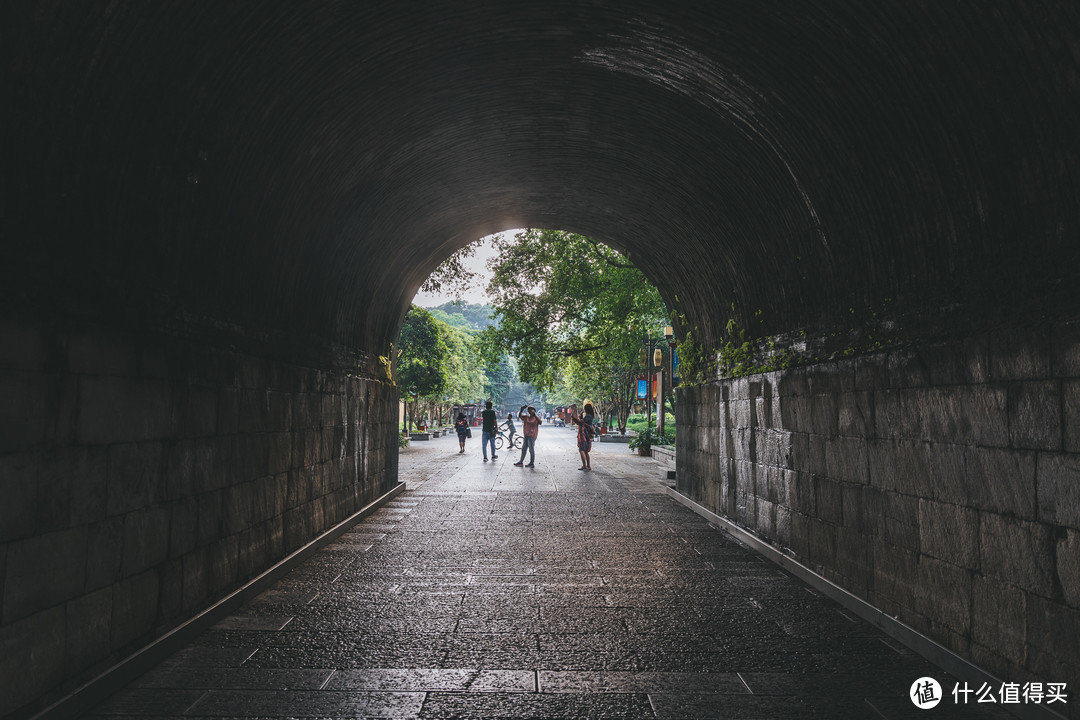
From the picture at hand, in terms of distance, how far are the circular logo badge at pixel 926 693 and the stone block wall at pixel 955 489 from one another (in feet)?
1.06

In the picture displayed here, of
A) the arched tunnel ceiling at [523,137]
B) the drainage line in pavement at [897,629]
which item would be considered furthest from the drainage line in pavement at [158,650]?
the drainage line in pavement at [897,629]

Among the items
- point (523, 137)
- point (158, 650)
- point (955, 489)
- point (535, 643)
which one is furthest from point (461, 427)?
point (955, 489)

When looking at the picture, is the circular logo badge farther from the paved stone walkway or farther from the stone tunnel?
the stone tunnel

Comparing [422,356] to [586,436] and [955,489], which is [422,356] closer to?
[586,436]

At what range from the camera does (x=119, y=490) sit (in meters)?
4.38

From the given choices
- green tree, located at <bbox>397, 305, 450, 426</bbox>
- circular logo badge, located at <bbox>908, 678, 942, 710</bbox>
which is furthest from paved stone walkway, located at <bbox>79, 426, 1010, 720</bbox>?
green tree, located at <bbox>397, 305, 450, 426</bbox>

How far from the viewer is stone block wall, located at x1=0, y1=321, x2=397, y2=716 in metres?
3.54

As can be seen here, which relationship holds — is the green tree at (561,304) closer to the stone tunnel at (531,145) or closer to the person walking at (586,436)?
the person walking at (586,436)

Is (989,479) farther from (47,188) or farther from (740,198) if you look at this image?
(47,188)

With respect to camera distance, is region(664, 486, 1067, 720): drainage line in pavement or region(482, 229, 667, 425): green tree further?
region(482, 229, 667, 425): green tree

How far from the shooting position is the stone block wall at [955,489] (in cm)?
377

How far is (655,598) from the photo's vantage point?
6172mm

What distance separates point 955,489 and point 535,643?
2814 millimetres

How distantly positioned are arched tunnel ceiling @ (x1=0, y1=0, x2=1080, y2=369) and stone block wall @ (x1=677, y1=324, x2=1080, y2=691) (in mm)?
533
